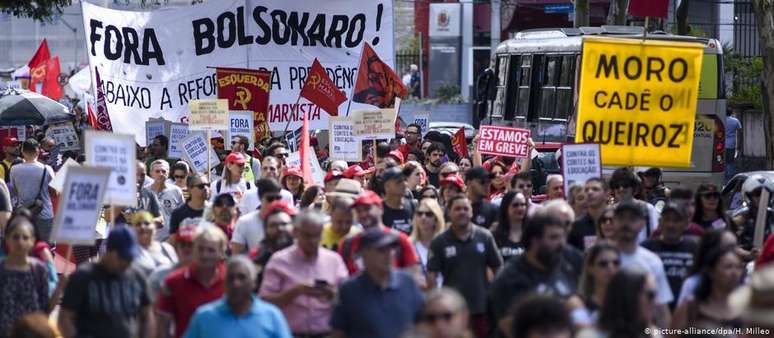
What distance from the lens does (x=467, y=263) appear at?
9977 mm

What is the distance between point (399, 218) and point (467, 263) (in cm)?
172

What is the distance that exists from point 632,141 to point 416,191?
2.01 m

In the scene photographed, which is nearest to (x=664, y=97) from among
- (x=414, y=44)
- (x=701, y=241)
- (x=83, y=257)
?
(x=701, y=241)

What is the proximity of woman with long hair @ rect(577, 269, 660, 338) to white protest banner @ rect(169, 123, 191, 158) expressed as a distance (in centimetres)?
1390

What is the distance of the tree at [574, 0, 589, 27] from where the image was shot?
1164 inches

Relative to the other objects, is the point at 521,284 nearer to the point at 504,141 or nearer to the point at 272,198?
the point at 272,198

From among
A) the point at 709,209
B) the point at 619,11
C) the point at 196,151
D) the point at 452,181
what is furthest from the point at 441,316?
the point at 619,11

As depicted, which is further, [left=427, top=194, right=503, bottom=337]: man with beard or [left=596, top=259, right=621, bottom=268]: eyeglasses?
[left=427, top=194, right=503, bottom=337]: man with beard

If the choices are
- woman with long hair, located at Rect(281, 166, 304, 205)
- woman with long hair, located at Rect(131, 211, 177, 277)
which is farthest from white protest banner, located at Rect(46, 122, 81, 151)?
woman with long hair, located at Rect(131, 211, 177, 277)

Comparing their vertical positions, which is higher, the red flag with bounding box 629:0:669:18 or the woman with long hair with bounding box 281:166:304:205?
the red flag with bounding box 629:0:669:18

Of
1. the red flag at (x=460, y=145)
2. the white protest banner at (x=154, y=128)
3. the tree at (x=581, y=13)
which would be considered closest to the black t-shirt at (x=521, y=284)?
the white protest banner at (x=154, y=128)

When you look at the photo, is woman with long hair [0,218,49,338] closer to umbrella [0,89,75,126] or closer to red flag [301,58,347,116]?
red flag [301,58,347,116]

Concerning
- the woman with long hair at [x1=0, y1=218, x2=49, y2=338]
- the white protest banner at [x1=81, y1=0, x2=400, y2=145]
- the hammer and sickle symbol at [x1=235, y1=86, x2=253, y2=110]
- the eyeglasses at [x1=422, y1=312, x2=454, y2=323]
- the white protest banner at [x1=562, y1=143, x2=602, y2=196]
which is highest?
the white protest banner at [x1=81, y1=0, x2=400, y2=145]

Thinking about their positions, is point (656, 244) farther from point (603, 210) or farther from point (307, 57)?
point (307, 57)
